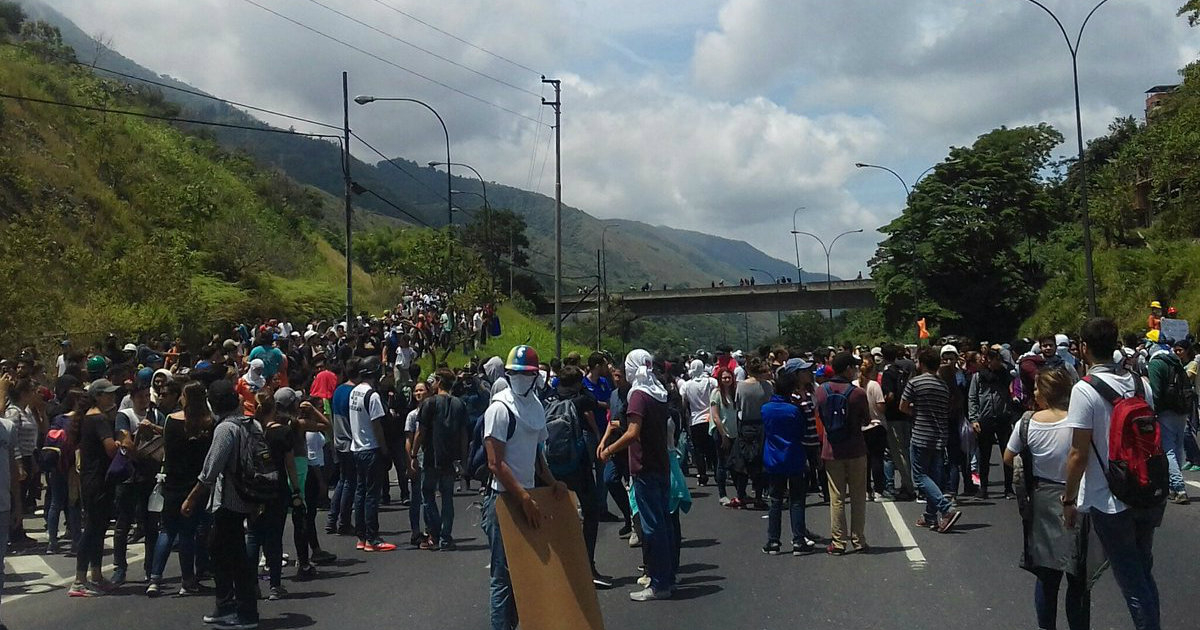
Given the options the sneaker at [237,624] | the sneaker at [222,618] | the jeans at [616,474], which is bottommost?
the sneaker at [237,624]

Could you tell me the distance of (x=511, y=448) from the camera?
6.73 m

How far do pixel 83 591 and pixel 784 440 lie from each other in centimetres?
613

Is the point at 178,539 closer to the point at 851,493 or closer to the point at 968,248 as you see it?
the point at 851,493

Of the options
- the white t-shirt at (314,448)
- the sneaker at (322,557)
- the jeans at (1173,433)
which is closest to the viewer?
the sneaker at (322,557)

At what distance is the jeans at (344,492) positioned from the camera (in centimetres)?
1181

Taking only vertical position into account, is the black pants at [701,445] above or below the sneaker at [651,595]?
above

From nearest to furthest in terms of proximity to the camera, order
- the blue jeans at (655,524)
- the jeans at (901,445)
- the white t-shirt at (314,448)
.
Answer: the blue jeans at (655,524) < the white t-shirt at (314,448) < the jeans at (901,445)

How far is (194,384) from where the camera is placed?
8273 millimetres

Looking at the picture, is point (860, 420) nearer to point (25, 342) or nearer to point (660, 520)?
point (660, 520)

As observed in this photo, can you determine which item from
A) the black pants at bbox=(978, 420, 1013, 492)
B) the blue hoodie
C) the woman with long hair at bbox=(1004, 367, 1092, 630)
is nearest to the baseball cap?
the blue hoodie

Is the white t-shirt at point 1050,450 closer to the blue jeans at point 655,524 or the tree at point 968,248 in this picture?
the blue jeans at point 655,524

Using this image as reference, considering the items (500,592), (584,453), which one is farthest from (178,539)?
(500,592)

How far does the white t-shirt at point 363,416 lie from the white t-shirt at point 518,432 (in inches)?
179

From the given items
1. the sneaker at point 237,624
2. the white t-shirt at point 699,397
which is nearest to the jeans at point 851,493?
the sneaker at point 237,624
